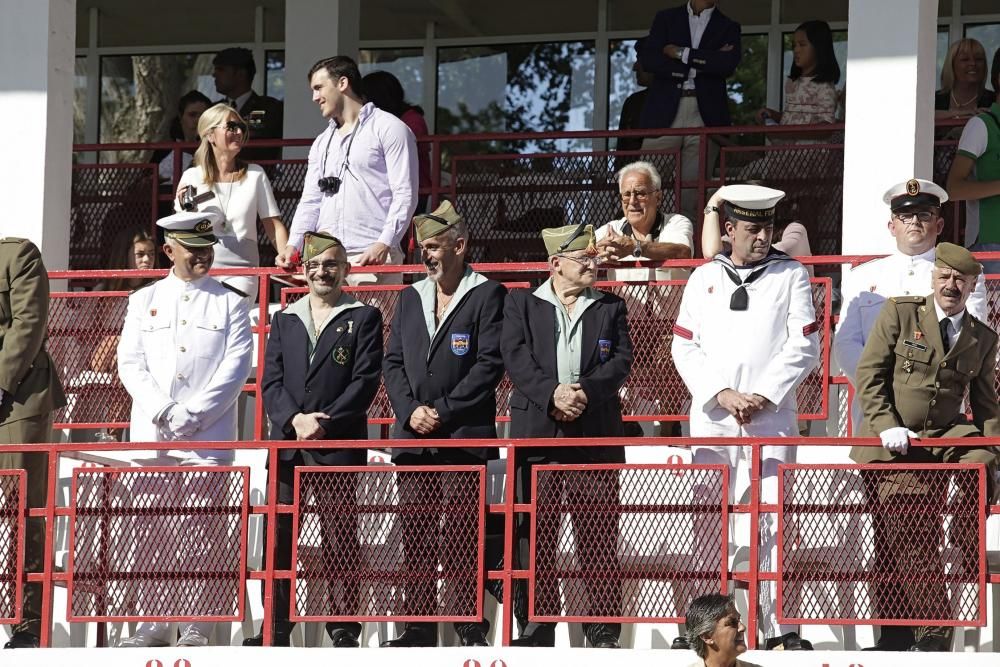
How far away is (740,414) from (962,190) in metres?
3.64

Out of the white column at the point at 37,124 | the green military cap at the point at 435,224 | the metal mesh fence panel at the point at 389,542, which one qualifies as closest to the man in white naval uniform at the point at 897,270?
the green military cap at the point at 435,224

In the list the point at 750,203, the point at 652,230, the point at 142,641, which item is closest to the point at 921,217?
the point at 750,203

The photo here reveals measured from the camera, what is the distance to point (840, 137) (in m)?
15.4

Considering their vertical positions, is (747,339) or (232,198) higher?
(232,198)

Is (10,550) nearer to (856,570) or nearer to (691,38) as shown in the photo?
(856,570)

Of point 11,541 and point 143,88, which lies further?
point 143,88

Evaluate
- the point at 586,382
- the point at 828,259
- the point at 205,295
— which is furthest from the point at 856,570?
the point at 205,295

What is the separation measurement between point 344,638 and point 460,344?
1560mm

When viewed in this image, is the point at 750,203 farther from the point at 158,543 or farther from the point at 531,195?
the point at 531,195

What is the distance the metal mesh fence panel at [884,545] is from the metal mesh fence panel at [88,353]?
4.62m

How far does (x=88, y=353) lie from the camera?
41.9ft

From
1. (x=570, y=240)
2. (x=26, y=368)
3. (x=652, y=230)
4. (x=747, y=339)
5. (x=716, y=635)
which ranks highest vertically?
(x=652, y=230)

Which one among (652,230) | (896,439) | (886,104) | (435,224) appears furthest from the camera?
(886,104)

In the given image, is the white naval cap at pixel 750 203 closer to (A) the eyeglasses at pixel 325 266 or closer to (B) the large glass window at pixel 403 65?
(A) the eyeglasses at pixel 325 266
